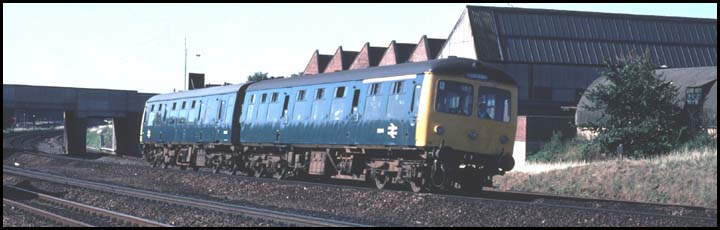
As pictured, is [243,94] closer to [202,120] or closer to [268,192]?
[202,120]

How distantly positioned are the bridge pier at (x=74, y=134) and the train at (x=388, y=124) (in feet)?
125

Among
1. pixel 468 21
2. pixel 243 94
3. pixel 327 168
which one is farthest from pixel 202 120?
pixel 468 21

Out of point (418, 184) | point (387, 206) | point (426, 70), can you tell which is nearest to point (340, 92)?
point (418, 184)

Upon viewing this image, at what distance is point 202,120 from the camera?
33562mm

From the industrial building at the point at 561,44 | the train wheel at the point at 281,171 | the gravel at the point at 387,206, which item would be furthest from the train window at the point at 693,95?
the gravel at the point at 387,206

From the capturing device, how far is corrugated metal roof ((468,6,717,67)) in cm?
6103

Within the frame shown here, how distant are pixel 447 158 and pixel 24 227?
8622mm

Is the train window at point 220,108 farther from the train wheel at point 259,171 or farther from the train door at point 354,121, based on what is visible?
the train door at point 354,121

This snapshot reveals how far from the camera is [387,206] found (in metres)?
19.8

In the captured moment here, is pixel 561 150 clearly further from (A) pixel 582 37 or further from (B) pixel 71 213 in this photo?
(B) pixel 71 213

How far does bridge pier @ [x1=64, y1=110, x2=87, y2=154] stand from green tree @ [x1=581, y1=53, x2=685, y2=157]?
38286 millimetres

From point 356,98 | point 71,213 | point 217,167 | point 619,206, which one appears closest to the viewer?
point 71,213

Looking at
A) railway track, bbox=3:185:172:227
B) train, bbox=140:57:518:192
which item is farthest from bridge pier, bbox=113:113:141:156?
railway track, bbox=3:185:172:227

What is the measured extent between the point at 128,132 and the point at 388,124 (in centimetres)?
5023
